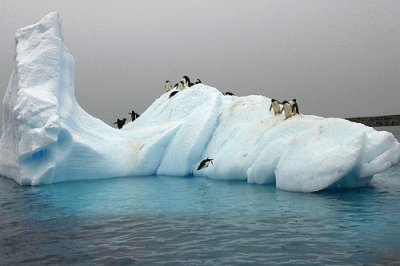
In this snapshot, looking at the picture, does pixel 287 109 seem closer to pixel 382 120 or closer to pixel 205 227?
pixel 205 227

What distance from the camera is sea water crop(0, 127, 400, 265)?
19.1 ft

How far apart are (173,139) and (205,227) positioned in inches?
419

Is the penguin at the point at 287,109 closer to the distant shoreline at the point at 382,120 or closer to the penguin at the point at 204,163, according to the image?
the penguin at the point at 204,163

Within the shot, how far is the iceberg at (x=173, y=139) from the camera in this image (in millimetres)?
11500

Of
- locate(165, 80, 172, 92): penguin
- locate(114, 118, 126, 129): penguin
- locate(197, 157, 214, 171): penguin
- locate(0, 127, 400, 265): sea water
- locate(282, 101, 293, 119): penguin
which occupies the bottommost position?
locate(0, 127, 400, 265): sea water

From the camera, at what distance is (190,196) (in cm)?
1134

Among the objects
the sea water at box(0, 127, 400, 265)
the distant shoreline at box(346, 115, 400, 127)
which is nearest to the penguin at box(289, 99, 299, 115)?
the sea water at box(0, 127, 400, 265)

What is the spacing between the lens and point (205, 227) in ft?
24.7

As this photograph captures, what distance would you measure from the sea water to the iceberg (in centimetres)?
94

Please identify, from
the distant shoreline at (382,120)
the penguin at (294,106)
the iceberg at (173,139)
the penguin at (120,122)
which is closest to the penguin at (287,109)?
the penguin at (294,106)

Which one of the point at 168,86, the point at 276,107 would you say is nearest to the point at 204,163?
the point at 276,107

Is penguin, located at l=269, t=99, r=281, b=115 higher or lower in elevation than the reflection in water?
higher

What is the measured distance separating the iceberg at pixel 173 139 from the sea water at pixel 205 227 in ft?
3.09

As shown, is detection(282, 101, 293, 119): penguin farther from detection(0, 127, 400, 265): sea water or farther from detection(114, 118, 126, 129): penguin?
detection(114, 118, 126, 129): penguin
